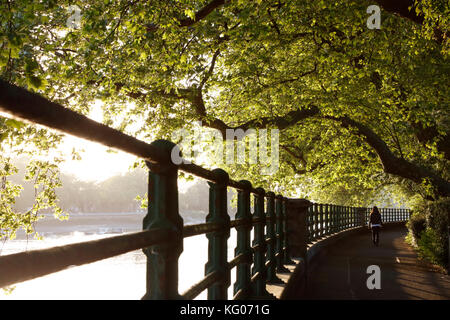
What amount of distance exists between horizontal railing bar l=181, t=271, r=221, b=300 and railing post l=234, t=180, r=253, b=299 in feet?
3.63

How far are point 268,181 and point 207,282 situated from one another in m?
20.0

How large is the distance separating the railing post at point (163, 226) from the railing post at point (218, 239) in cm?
99

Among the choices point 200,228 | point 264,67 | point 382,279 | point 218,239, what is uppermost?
point 264,67

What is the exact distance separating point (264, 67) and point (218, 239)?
38.6 feet

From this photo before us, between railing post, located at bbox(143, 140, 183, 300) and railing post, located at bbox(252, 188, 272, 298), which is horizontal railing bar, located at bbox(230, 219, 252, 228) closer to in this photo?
railing post, located at bbox(252, 188, 272, 298)

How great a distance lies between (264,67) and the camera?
14453 mm

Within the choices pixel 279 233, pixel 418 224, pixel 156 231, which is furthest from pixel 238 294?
pixel 418 224

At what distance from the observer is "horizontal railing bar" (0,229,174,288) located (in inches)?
42.8

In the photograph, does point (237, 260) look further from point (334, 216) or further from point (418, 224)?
point (334, 216)

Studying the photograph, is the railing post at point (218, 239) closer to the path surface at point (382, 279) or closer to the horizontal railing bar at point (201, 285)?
the horizontal railing bar at point (201, 285)

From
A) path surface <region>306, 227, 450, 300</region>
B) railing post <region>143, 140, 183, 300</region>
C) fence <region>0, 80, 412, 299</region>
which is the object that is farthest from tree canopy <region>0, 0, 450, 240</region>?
railing post <region>143, 140, 183, 300</region>

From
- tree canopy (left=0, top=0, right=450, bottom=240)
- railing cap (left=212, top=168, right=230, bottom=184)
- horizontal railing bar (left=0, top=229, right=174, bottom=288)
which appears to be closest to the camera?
horizontal railing bar (left=0, top=229, right=174, bottom=288)
